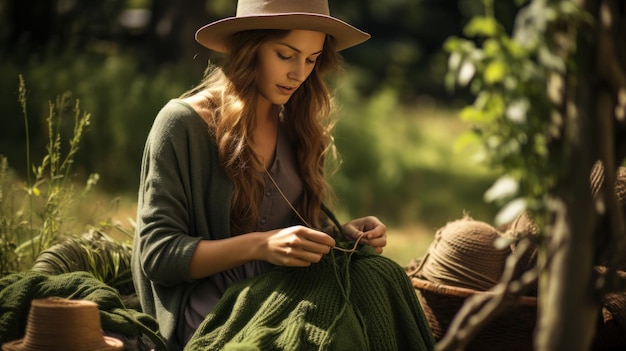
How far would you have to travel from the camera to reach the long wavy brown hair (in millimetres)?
3486

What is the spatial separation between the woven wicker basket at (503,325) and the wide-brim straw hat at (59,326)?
1750 millimetres

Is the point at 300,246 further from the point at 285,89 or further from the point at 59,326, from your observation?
the point at 59,326

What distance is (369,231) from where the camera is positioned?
3.55 metres

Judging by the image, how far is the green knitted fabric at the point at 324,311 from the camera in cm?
303

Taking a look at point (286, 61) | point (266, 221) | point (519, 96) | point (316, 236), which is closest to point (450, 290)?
point (266, 221)

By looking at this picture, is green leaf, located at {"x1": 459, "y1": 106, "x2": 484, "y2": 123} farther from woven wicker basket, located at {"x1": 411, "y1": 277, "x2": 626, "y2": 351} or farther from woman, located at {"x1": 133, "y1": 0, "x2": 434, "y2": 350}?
woven wicker basket, located at {"x1": 411, "y1": 277, "x2": 626, "y2": 351}

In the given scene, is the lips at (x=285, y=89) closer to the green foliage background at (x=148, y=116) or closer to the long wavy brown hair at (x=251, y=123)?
the long wavy brown hair at (x=251, y=123)

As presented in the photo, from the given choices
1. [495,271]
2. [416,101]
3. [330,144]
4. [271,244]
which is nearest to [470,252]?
[495,271]

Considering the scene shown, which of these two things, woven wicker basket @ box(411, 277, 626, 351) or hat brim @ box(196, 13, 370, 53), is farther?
woven wicker basket @ box(411, 277, 626, 351)

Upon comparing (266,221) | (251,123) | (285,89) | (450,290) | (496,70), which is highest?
(496,70)

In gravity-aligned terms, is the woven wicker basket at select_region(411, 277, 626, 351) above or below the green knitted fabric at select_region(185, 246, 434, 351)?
below

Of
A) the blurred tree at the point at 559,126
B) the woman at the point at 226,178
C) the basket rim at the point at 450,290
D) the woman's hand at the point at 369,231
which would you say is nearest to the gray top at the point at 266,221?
the woman at the point at 226,178

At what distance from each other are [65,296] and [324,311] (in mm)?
933

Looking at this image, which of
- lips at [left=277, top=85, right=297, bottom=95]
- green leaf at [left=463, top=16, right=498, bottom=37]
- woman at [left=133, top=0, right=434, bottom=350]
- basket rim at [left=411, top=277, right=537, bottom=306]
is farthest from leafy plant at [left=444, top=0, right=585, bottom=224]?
basket rim at [left=411, top=277, right=537, bottom=306]
